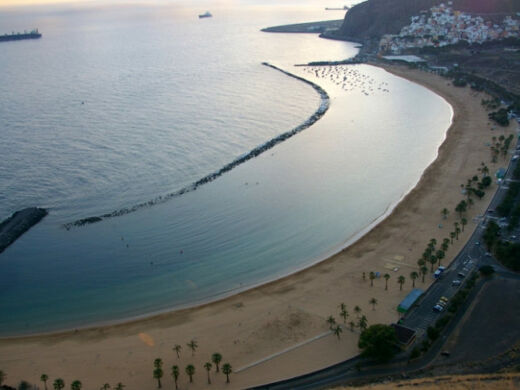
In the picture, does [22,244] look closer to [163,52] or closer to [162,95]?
[162,95]

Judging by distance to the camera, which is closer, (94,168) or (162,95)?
(94,168)

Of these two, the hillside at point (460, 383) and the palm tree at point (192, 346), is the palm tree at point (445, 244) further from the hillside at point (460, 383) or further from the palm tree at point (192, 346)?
the palm tree at point (192, 346)

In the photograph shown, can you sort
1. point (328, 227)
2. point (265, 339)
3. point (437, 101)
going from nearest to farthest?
point (265, 339) → point (328, 227) → point (437, 101)

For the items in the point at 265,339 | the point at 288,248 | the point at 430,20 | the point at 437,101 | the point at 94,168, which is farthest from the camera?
the point at 430,20

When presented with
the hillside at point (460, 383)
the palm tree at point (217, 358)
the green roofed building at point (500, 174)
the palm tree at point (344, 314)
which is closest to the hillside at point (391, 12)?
the green roofed building at point (500, 174)

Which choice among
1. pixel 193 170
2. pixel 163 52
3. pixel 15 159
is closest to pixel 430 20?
pixel 163 52

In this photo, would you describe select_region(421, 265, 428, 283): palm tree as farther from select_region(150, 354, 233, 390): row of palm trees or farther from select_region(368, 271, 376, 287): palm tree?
select_region(150, 354, 233, 390): row of palm trees
